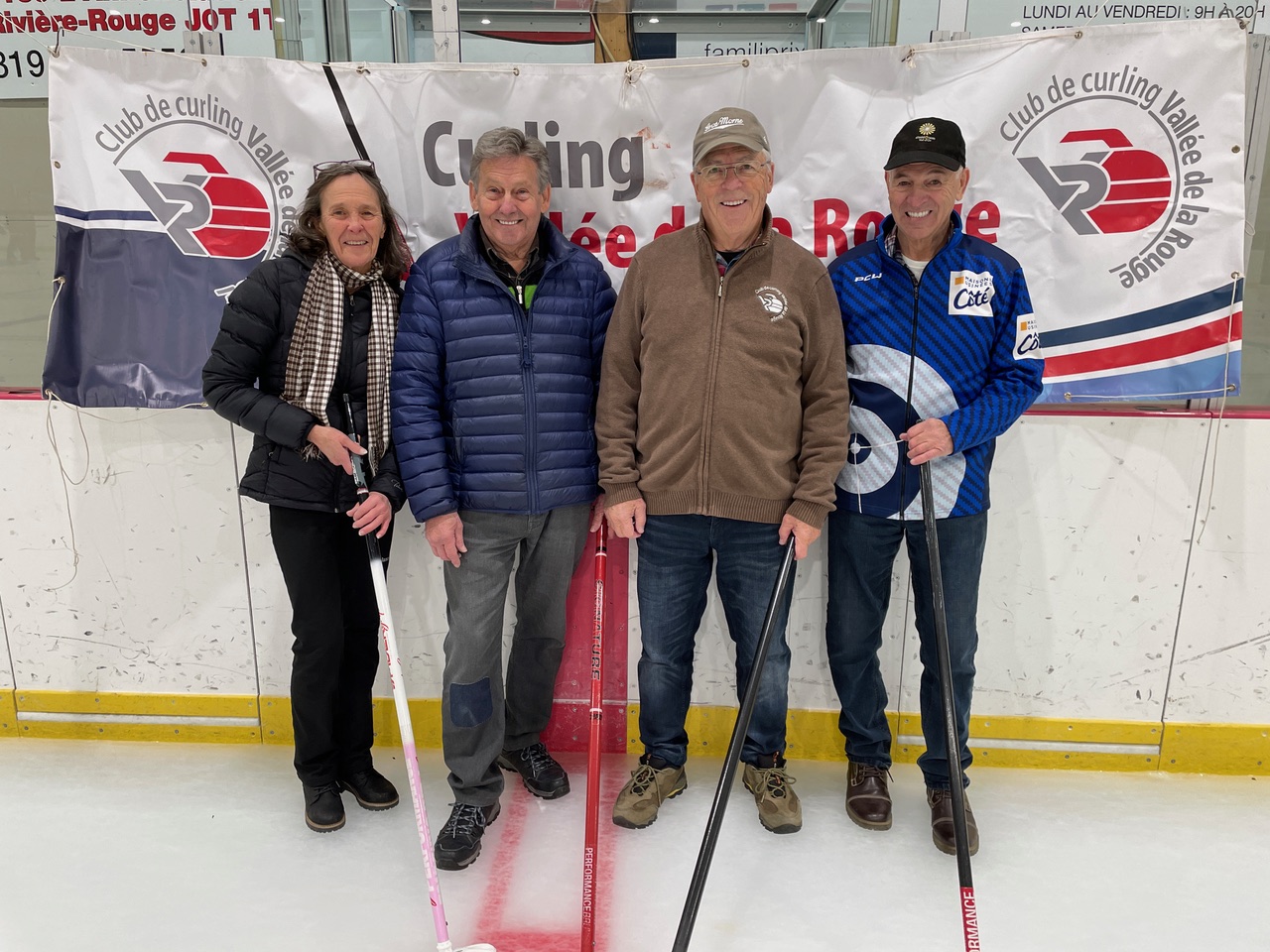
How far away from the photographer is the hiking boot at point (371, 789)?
2342mm

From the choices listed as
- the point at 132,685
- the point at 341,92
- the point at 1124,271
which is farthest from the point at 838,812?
the point at 341,92

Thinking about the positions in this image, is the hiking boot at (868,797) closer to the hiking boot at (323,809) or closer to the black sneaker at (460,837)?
the black sneaker at (460,837)

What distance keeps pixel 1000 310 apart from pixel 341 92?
185cm

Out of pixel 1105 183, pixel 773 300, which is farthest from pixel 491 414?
pixel 1105 183

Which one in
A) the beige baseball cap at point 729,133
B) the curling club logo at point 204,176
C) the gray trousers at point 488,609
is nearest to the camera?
the beige baseball cap at point 729,133

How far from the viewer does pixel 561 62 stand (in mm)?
2367

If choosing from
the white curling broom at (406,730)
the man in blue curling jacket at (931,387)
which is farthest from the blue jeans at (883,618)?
the white curling broom at (406,730)

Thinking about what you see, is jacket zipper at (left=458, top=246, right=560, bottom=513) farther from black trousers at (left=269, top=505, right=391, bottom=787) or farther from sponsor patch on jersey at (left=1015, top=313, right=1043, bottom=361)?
sponsor patch on jersey at (left=1015, top=313, right=1043, bottom=361)

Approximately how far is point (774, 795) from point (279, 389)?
5.46ft

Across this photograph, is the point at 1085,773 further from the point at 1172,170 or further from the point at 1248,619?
the point at 1172,170

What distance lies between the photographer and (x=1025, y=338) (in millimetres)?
2035

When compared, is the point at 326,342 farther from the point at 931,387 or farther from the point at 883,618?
the point at 883,618

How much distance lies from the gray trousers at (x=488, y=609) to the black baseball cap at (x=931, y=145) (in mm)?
1158

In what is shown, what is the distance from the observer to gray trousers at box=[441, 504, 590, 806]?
84.3 inches
